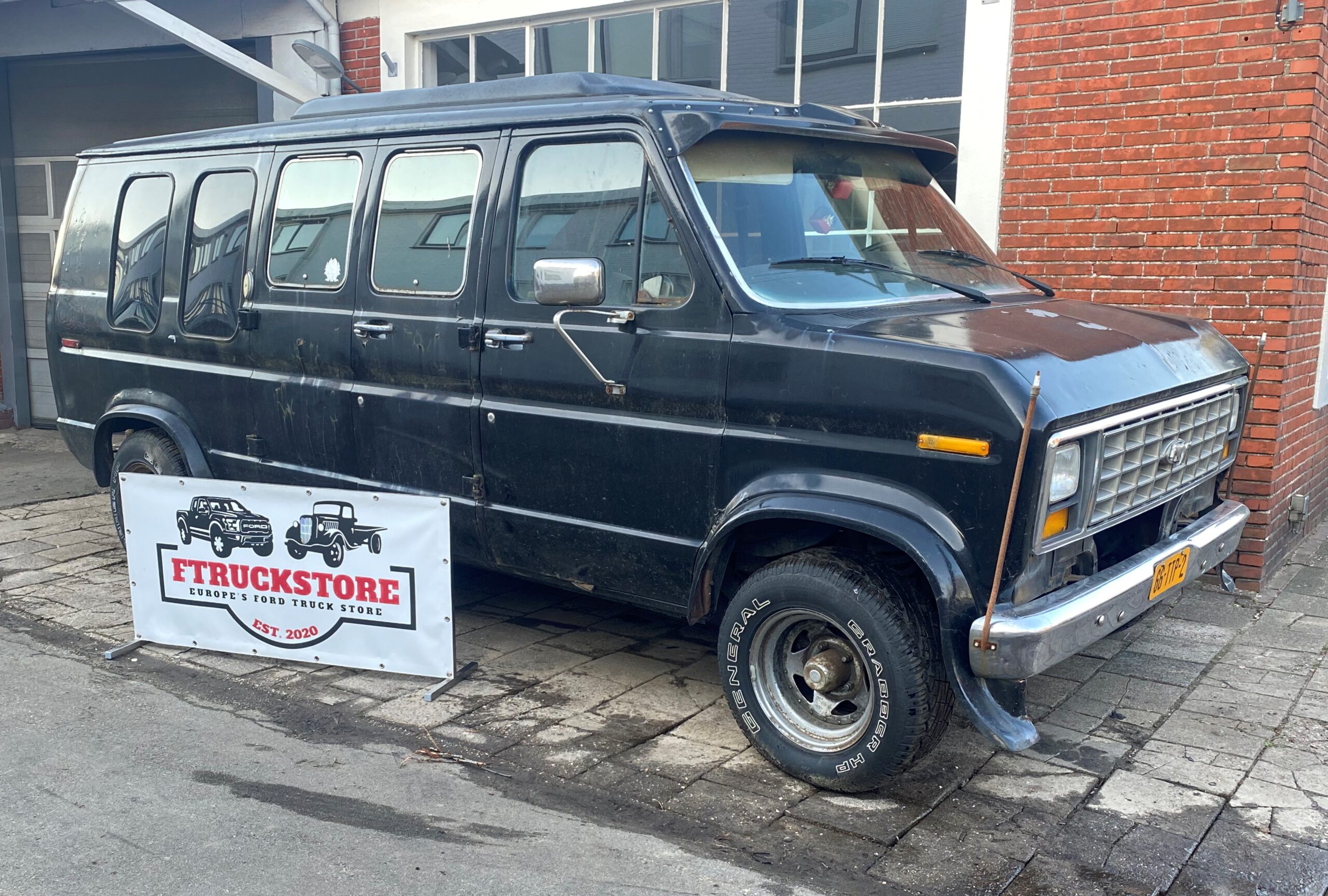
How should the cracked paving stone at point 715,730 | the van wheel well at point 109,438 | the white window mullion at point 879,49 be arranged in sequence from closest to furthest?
the cracked paving stone at point 715,730 < the van wheel well at point 109,438 < the white window mullion at point 879,49

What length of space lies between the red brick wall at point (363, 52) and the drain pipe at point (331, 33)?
0.04 m

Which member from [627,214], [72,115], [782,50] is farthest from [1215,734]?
[72,115]

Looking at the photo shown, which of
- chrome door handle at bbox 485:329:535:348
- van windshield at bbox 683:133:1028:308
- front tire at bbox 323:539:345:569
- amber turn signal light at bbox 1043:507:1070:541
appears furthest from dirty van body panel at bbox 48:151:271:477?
amber turn signal light at bbox 1043:507:1070:541

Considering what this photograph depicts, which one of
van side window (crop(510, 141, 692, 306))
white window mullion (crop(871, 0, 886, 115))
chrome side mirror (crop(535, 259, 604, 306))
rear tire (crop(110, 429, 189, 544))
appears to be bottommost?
rear tire (crop(110, 429, 189, 544))

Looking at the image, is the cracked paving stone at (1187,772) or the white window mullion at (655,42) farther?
the white window mullion at (655,42)

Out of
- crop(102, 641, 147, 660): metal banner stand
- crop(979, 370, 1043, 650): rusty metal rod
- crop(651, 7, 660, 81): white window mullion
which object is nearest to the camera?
crop(979, 370, 1043, 650): rusty metal rod

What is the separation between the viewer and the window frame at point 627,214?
13.4 ft

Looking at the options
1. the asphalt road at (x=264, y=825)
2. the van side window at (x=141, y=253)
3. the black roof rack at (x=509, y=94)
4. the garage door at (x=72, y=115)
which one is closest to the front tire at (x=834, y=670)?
the asphalt road at (x=264, y=825)

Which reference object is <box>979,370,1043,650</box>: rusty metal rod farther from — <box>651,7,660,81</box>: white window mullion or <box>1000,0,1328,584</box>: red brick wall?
<box>651,7,660,81</box>: white window mullion

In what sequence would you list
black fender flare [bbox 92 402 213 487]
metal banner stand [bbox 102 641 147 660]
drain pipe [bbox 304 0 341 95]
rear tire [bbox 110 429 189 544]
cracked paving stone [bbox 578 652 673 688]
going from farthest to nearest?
drain pipe [bbox 304 0 341 95]
rear tire [bbox 110 429 189 544]
black fender flare [bbox 92 402 213 487]
metal banner stand [bbox 102 641 147 660]
cracked paving stone [bbox 578 652 673 688]

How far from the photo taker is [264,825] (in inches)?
142

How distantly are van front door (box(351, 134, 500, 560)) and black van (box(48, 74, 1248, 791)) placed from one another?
15mm

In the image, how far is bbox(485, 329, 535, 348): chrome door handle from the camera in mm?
4520

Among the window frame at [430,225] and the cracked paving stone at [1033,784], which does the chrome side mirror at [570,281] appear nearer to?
the window frame at [430,225]
